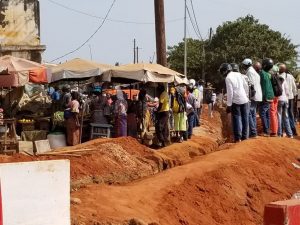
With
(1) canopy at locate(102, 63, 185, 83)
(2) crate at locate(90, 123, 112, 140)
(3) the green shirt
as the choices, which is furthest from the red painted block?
(2) crate at locate(90, 123, 112, 140)

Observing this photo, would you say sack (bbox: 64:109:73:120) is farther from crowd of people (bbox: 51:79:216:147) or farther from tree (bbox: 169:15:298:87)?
tree (bbox: 169:15:298:87)

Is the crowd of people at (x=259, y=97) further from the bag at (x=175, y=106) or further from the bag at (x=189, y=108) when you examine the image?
the bag at (x=189, y=108)

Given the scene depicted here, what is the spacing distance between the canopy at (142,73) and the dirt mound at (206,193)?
4.66 meters

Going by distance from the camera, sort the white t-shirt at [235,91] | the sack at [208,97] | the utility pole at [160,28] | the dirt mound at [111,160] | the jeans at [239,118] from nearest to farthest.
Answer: the dirt mound at [111,160]
the white t-shirt at [235,91]
the jeans at [239,118]
the utility pole at [160,28]
the sack at [208,97]

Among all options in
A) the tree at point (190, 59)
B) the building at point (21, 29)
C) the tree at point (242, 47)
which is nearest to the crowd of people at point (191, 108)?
the building at point (21, 29)

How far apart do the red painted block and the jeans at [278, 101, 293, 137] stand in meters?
10.2

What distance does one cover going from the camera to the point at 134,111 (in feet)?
60.3

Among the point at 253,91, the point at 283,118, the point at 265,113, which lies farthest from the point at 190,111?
the point at 253,91

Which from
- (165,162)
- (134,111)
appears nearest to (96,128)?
(134,111)

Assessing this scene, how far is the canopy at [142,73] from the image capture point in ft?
57.0

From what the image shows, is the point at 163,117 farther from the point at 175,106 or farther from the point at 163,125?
the point at 175,106

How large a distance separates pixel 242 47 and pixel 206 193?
44.1 meters

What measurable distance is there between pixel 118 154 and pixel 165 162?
1554 millimetres

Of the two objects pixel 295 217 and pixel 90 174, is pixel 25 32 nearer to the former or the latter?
pixel 90 174
